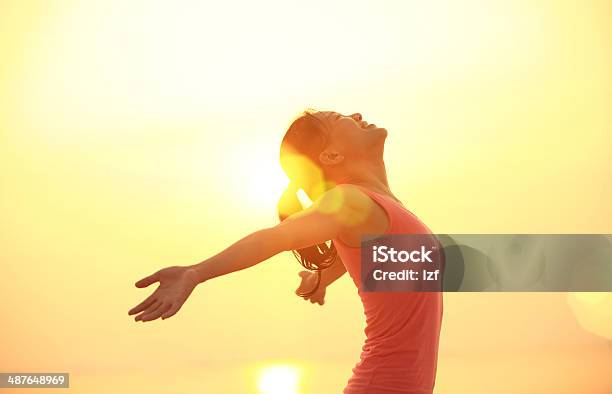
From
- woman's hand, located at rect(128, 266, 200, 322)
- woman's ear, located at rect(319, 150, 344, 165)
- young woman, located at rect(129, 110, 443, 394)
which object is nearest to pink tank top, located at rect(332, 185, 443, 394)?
A: young woman, located at rect(129, 110, 443, 394)

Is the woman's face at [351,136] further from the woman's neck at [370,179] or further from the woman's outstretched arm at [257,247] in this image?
the woman's outstretched arm at [257,247]

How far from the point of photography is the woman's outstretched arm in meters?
1.84

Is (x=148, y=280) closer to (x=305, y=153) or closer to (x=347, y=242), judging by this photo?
(x=347, y=242)

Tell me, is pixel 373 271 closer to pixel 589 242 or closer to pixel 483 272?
pixel 483 272

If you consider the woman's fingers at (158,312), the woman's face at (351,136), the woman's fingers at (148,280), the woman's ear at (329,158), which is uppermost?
the woman's face at (351,136)

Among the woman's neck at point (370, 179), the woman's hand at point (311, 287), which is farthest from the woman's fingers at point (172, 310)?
the woman's hand at point (311, 287)

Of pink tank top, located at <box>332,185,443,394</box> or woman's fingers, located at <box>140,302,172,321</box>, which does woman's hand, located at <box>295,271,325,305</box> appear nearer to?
pink tank top, located at <box>332,185,443,394</box>

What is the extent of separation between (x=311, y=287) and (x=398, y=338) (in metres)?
0.94

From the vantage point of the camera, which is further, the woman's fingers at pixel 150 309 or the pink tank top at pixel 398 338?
the pink tank top at pixel 398 338

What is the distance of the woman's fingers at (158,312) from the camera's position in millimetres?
1792

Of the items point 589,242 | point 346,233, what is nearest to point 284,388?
point 346,233

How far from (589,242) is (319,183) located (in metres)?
21.7

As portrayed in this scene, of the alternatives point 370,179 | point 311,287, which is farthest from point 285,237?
point 311,287

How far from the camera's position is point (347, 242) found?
7.73ft
